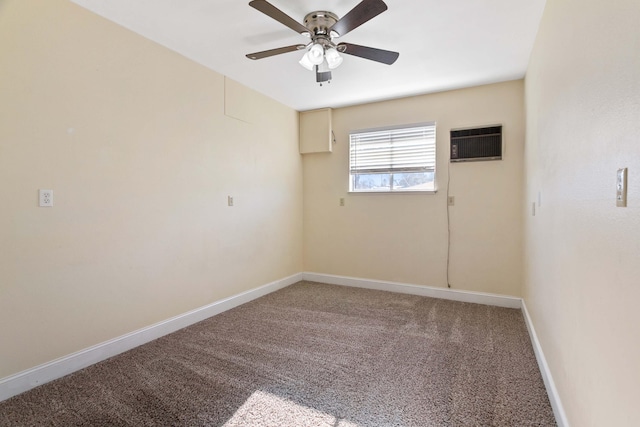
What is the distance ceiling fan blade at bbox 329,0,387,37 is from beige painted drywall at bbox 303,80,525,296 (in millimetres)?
2230

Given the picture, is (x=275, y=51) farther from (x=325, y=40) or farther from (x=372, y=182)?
(x=372, y=182)

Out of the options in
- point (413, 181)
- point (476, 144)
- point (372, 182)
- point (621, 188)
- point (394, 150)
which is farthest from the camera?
point (372, 182)

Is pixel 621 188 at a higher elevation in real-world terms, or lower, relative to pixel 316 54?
lower

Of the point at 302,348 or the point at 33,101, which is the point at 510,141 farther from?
the point at 33,101

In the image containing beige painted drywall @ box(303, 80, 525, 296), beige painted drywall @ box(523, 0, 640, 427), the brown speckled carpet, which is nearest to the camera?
beige painted drywall @ box(523, 0, 640, 427)

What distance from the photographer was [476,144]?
3729 millimetres

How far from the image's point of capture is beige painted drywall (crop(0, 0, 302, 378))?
1966 mm

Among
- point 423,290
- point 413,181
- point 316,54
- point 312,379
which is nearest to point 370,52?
point 316,54

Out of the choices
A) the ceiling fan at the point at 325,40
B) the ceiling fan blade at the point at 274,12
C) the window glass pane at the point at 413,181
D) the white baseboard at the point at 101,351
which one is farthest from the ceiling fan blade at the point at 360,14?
the white baseboard at the point at 101,351

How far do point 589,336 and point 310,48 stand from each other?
2.39 m

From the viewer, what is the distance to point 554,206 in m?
1.90

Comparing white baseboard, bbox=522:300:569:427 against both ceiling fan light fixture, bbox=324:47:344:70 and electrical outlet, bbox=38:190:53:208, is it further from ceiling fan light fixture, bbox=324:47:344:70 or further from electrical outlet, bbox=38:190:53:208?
electrical outlet, bbox=38:190:53:208

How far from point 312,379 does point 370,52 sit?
7.94 ft

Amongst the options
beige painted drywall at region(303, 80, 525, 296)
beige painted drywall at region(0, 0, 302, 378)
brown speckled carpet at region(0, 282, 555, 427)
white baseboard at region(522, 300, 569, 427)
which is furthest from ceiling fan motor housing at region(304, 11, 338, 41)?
white baseboard at region(522, 300, 569, 427)
